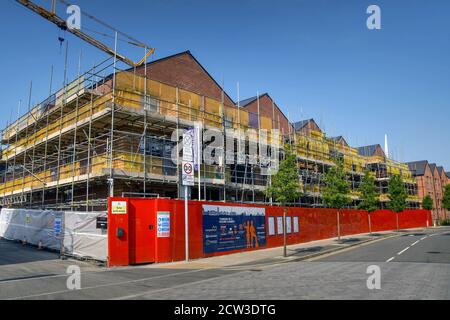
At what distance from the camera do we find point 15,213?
24578mm

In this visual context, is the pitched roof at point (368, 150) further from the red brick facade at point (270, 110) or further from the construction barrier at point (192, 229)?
the construction barrier at point (192, 229)

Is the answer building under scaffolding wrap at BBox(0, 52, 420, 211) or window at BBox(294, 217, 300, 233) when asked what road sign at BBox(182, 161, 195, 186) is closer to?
building under scaffolding wrap at BBox(0, 52, 420, 211)

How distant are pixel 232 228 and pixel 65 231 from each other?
7.78 metres

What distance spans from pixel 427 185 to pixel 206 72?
60049mm

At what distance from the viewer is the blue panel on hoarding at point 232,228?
17.5m

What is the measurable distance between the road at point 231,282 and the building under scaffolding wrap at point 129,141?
18.0 ft

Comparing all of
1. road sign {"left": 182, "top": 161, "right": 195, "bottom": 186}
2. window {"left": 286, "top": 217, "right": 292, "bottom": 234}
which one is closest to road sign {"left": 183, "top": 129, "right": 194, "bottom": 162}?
road sign {"left": 182, "top": 161, "right": 195, "bottom": 186}

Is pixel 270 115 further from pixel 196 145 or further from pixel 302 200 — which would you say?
pixel 196 145

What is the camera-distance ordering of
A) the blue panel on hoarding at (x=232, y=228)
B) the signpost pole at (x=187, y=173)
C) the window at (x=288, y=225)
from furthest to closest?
the window at (x=288, y=225), the blue panel on hoarding at (x=232, y=228), the signpost pole at (x=187, y=173)

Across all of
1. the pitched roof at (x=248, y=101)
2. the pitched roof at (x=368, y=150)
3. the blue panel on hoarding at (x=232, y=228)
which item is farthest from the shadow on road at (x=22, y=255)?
the pitched roof at (x=368, y=150)

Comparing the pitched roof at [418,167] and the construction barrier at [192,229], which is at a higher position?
the pitched roof at [418,167]

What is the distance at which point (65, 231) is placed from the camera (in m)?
17.0

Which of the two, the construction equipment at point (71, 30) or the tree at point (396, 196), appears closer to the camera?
the construction equipment at point (71, 30)
